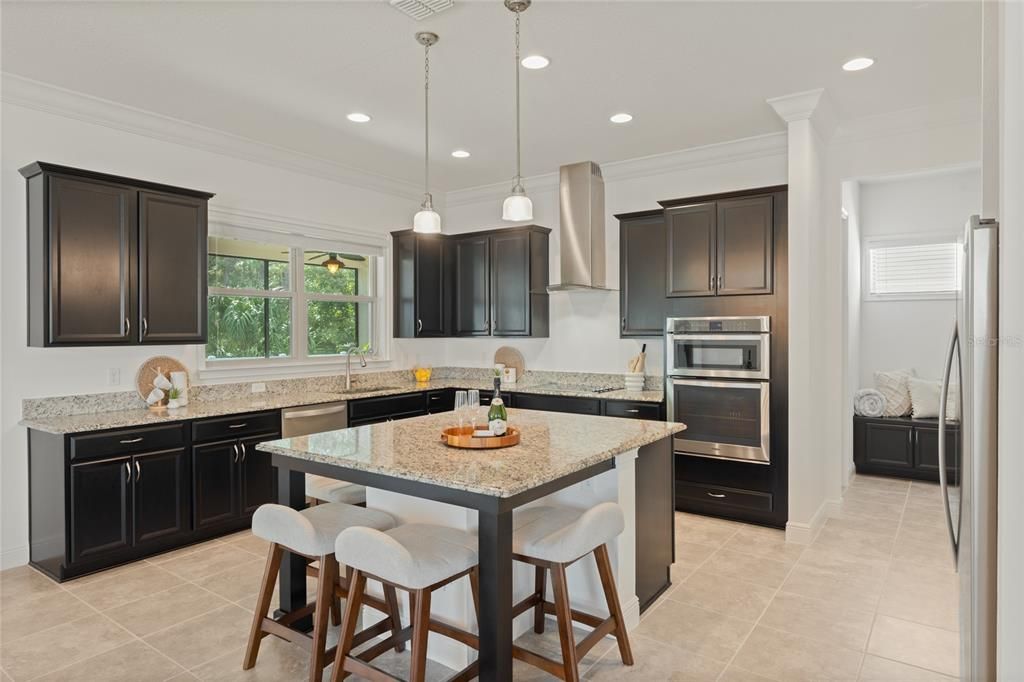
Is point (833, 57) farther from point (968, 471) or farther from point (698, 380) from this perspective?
point (968, 471)

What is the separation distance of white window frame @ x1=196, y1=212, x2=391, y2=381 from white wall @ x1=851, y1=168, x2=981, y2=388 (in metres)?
5.13

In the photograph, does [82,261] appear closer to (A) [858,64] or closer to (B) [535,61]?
(B) [535,61]

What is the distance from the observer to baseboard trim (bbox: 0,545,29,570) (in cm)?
367

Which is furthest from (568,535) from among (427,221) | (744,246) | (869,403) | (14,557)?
(869,403)

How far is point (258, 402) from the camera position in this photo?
15.1 ft

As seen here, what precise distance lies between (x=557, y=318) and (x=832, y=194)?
8.55 feet

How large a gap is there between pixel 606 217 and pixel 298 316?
2945 millimetres

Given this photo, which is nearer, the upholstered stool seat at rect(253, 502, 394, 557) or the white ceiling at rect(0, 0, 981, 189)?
the upholstered stool seat at rect(253, 502, 394, 557)

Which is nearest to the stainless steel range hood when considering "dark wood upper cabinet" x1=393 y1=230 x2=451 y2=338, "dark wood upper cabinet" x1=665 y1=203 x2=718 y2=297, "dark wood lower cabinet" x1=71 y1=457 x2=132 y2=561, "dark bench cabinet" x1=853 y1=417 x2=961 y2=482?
"dark wood upper cabinet" x1=665 y1=203 x2=718 y2=297

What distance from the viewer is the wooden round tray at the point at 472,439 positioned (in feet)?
8.73

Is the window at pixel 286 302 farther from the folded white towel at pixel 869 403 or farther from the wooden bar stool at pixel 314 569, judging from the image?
the folded white towel at pixel 869 403

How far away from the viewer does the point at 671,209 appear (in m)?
4.81

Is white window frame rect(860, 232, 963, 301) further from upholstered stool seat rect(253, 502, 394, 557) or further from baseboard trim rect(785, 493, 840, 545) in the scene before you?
upholstered stool seat rect(253, 502, 394, 557)

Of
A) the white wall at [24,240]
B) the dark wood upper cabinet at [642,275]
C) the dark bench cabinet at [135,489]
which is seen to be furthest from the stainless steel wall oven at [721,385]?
the white wall at [24,240]
